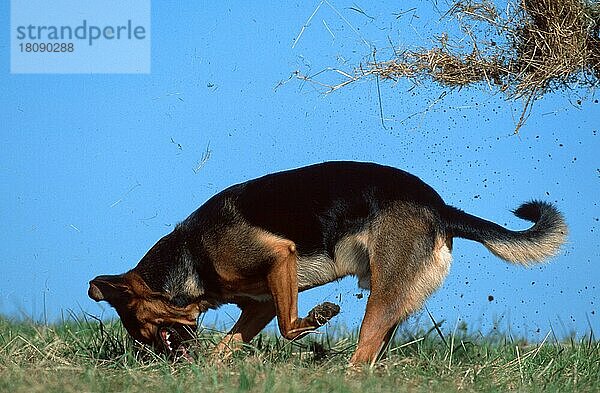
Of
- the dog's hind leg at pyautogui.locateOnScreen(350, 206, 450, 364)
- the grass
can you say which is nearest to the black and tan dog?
the dog's hind leg at pyautogui.locateOnScreen(350, 206, 450, 364)

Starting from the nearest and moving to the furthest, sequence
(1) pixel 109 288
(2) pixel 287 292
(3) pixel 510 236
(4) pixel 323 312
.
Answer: (4) pixel 323 312 < (2) pixel 287 292 < (3) pixel 510 236 < (1) pixel 109 288

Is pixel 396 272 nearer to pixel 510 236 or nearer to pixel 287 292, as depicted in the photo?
pixel 287 292

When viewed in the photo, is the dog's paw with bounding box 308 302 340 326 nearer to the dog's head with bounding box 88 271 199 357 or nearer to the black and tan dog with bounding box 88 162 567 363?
the black and tan dog with bounding box 88 162 567 363

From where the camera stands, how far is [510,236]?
6.17 m

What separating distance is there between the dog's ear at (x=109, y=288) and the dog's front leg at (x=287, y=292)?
3.65 ft

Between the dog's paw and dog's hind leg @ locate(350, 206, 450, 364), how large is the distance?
255 millimetres

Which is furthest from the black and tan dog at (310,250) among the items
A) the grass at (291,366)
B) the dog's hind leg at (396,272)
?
the grass at (291,366)

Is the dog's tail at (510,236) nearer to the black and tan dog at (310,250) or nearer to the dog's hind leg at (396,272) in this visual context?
the black and tan dog at (310,250)

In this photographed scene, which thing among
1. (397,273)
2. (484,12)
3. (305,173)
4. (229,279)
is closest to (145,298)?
(229,279)

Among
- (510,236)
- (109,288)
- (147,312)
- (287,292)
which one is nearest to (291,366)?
(287,292)

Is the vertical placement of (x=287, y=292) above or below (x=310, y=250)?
below

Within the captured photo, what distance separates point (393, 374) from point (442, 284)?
980 mm

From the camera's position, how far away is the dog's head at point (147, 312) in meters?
6.32

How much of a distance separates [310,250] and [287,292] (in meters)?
0.37
